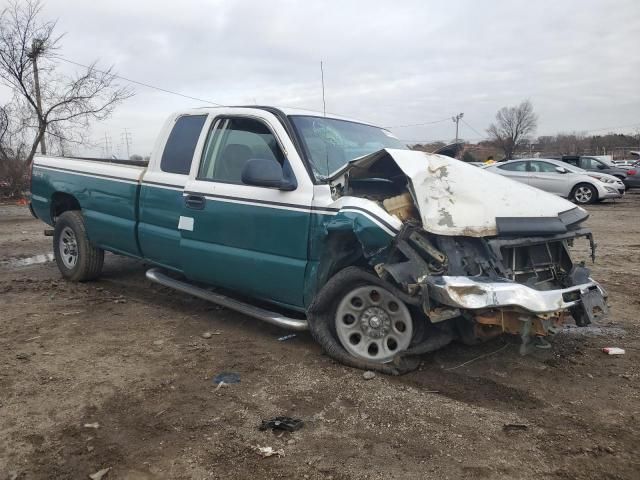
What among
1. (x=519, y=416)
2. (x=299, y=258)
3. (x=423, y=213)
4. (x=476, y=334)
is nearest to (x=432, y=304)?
(x=476, y=334)

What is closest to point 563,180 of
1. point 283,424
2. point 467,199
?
point 467,199

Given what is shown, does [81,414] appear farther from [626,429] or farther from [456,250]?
[626,429]

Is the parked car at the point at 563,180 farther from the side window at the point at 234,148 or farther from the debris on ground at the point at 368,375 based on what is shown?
the debris on ground at the point at 368,375

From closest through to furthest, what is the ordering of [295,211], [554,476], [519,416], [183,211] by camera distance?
[554,476], [519,416], [295,211], [183,211]

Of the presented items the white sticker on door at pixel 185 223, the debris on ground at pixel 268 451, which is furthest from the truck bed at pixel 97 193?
the debris on ground at pixel 268 451

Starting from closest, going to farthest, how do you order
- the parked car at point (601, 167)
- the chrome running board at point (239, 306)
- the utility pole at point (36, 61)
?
the chrome running board at point (239, 306) < the utility pole at point (36, 61) < the parked car at point (601, 167)

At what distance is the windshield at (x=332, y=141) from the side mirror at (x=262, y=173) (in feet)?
1.01

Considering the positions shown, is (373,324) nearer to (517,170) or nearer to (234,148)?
(234,148)

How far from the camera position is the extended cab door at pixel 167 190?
475 centimetres

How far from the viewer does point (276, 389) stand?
11.2ft

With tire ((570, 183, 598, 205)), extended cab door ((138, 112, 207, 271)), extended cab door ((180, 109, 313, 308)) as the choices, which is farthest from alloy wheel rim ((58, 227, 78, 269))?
tire ((570, 183, 598, 205))

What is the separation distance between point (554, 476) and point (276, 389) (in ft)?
5.58

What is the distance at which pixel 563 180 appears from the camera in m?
15.9

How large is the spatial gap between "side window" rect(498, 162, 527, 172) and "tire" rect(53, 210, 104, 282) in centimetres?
1358
